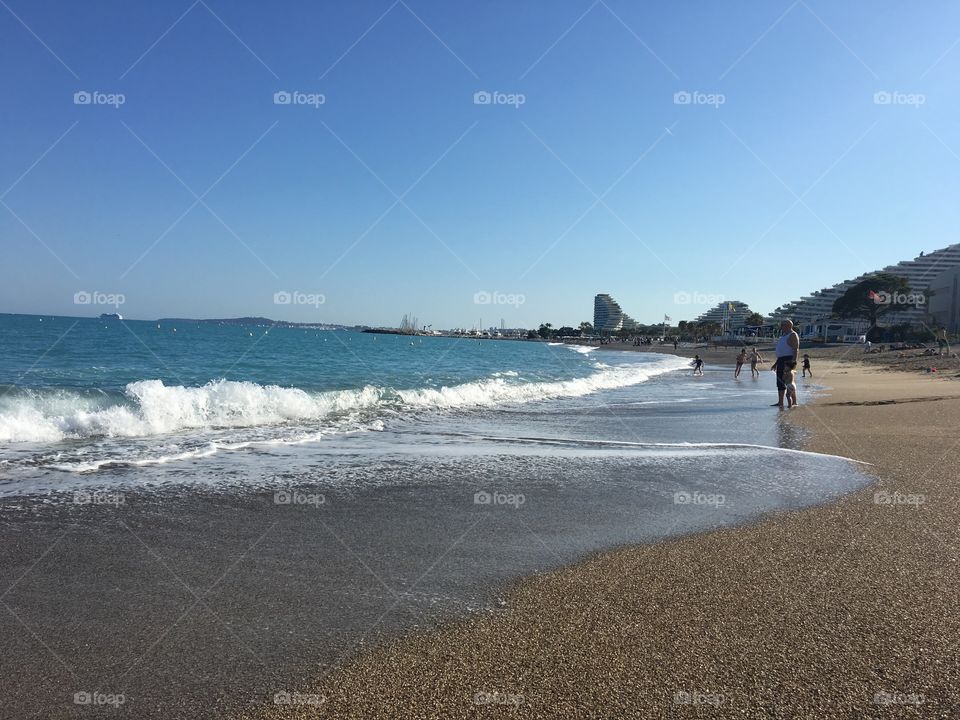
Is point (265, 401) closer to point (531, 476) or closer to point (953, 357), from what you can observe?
point (531, 476)

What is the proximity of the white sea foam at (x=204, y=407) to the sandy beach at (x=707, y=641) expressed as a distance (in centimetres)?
1041

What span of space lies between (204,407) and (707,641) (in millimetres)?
14065

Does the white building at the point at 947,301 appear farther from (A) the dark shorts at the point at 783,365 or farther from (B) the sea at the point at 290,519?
(B) the sea at the point at 290,519

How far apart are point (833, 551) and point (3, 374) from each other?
29570mm

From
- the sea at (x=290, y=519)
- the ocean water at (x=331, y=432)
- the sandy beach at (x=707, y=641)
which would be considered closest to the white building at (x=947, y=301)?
the ocean water at (x=331, y=432)

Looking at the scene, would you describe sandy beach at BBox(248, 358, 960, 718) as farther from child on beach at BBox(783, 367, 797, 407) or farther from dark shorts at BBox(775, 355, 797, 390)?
child on beach at BBox(783, 367, 797, 407)

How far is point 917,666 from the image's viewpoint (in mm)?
3461

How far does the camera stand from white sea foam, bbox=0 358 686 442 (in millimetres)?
12297

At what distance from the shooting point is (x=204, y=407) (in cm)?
1533

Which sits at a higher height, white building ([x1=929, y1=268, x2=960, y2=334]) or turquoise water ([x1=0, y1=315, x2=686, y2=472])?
white building ([x1=929, y1=268, x2=960, y2=334])

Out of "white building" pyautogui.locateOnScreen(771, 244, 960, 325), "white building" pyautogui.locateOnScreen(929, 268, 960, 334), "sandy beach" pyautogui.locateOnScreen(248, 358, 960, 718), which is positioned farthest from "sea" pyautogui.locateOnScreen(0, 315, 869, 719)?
"white building" pyautogui.locateOnScreen(771, 244, 960, 325)

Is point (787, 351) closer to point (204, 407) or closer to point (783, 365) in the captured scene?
point (783, 365)

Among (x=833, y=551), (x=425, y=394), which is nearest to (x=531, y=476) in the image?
(x=833, y=551)

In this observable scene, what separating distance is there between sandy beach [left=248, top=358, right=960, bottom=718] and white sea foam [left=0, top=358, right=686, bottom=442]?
1041cm
